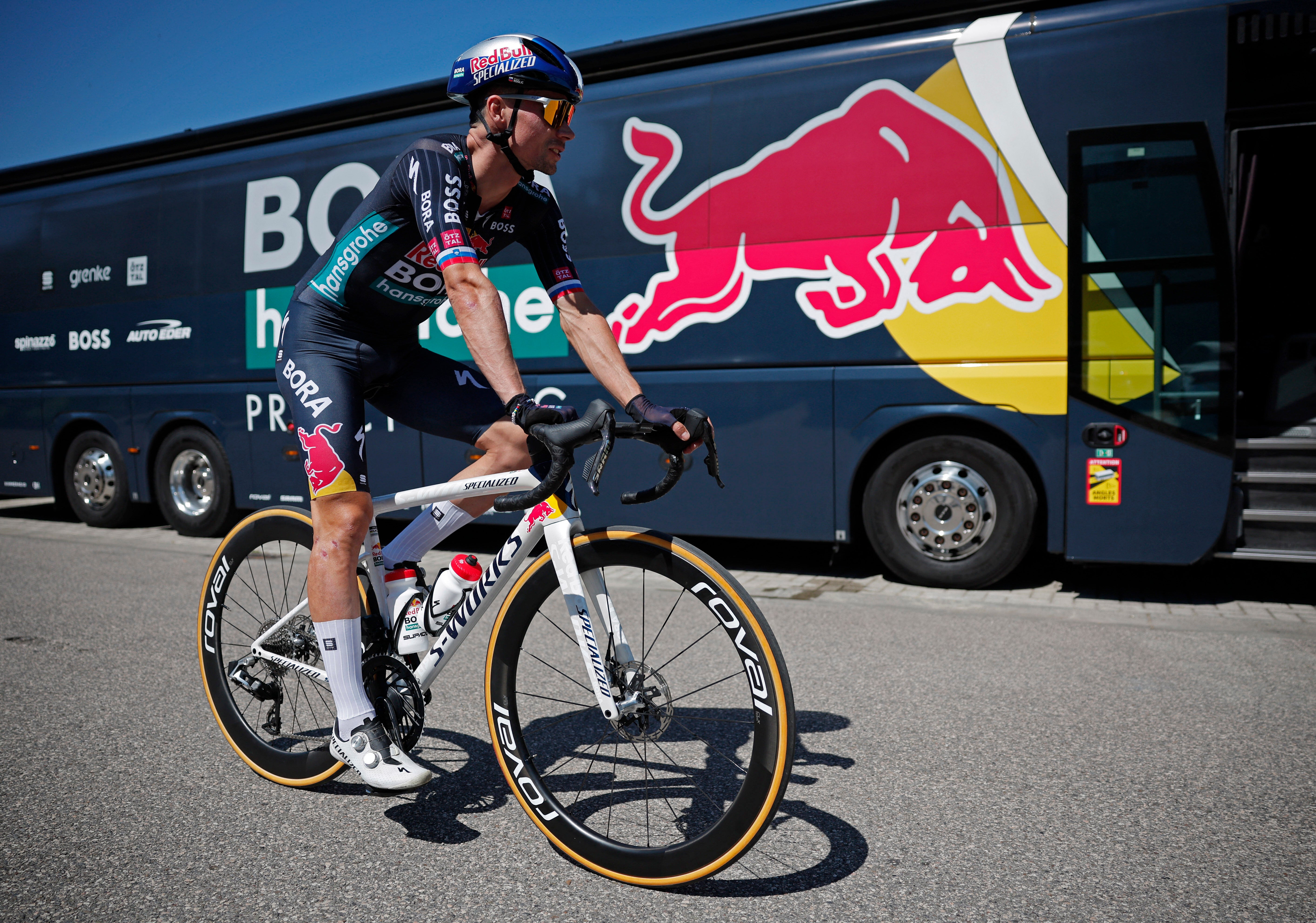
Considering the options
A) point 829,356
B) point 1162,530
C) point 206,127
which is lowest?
point 1162,530

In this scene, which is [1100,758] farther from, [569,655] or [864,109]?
[864,109]

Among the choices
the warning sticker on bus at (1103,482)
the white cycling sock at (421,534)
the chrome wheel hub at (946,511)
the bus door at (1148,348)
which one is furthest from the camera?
the chrome wheel hub at (946,511)

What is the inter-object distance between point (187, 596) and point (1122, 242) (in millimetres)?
6278

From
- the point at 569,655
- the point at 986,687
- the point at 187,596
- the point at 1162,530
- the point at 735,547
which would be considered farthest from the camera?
the point at 735,547

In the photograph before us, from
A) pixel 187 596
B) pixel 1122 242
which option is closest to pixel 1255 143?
pixel 1122 242

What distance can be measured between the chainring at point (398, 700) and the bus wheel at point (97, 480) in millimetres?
8357

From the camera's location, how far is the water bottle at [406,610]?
2893mm

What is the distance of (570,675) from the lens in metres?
3.95

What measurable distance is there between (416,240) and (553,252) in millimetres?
398

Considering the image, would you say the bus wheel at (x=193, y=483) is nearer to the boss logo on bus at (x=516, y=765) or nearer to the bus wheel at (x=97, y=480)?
the bus wheel at (x=97, y=480)

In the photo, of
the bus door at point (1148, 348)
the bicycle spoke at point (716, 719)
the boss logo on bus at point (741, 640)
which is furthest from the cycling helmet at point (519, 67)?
the bus door at point (1148, 348)

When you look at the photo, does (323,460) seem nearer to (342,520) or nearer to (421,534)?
(342,520)

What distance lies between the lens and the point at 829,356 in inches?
263

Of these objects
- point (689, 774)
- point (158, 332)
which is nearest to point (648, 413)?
point (689, 774)
